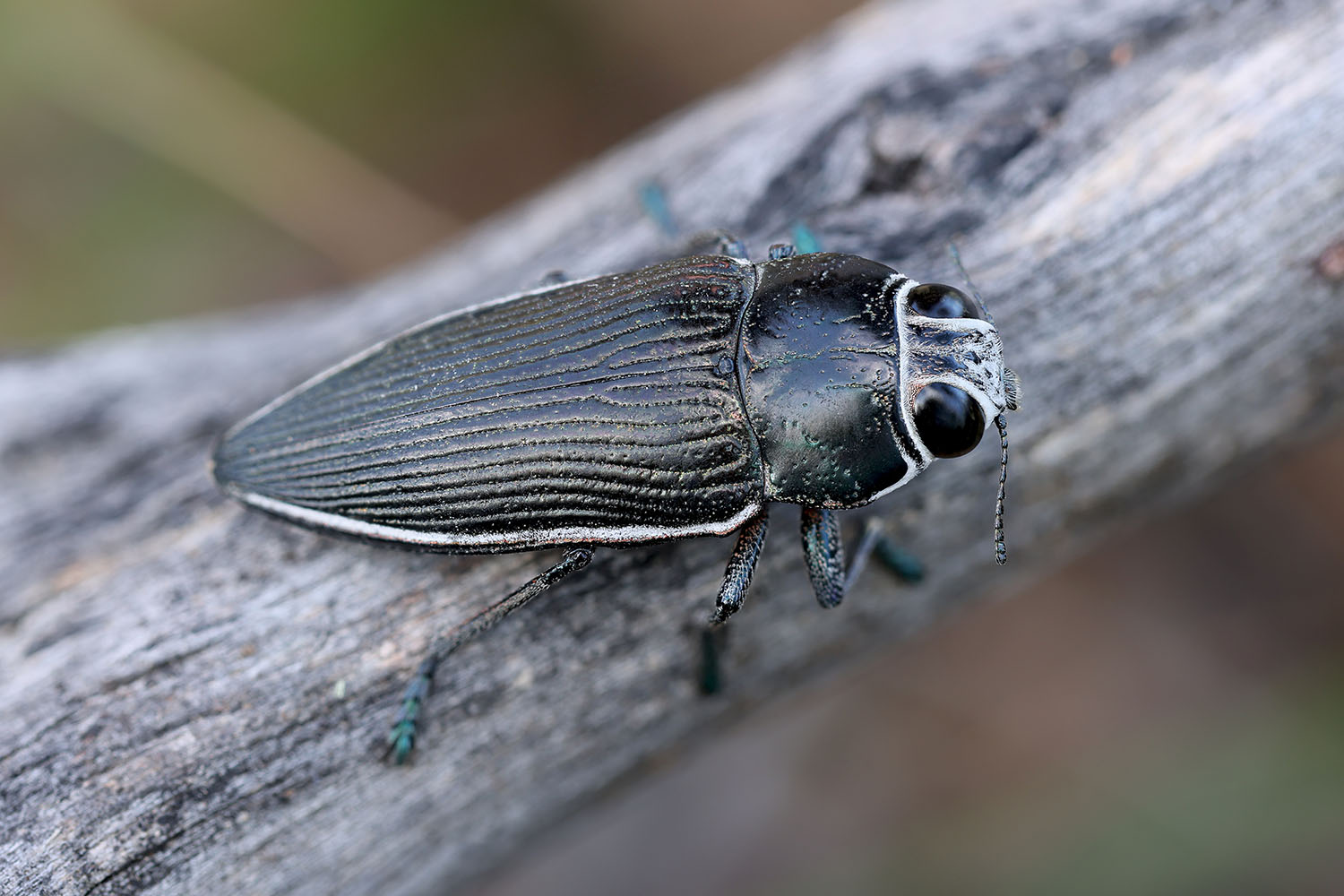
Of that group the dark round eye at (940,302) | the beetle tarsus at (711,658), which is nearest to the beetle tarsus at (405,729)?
the beetle tarsus at (711,658)

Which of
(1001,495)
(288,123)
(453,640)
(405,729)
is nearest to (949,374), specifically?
(1001,495)

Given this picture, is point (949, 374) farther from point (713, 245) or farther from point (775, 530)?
point (713, 245)

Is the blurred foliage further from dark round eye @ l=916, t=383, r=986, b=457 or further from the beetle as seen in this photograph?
dark round eye @ l=916, t=383, r=986, b=457

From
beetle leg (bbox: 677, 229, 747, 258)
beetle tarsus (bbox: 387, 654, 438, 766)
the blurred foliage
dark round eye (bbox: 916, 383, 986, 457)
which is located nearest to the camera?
dark round eye (bbox: 916, 383, 986, 457)

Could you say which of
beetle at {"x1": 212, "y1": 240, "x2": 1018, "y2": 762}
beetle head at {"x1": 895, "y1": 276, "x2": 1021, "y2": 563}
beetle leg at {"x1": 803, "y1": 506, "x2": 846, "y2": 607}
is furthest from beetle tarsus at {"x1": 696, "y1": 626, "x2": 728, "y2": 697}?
beetle head at {"x1": 895, "y1": 276, "x2": 1021, "y2": 563}

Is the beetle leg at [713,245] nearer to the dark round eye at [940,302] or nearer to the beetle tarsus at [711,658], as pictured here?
the dark round eye at [940,302]

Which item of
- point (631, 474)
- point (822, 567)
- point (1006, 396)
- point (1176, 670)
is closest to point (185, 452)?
point (631, 474)
